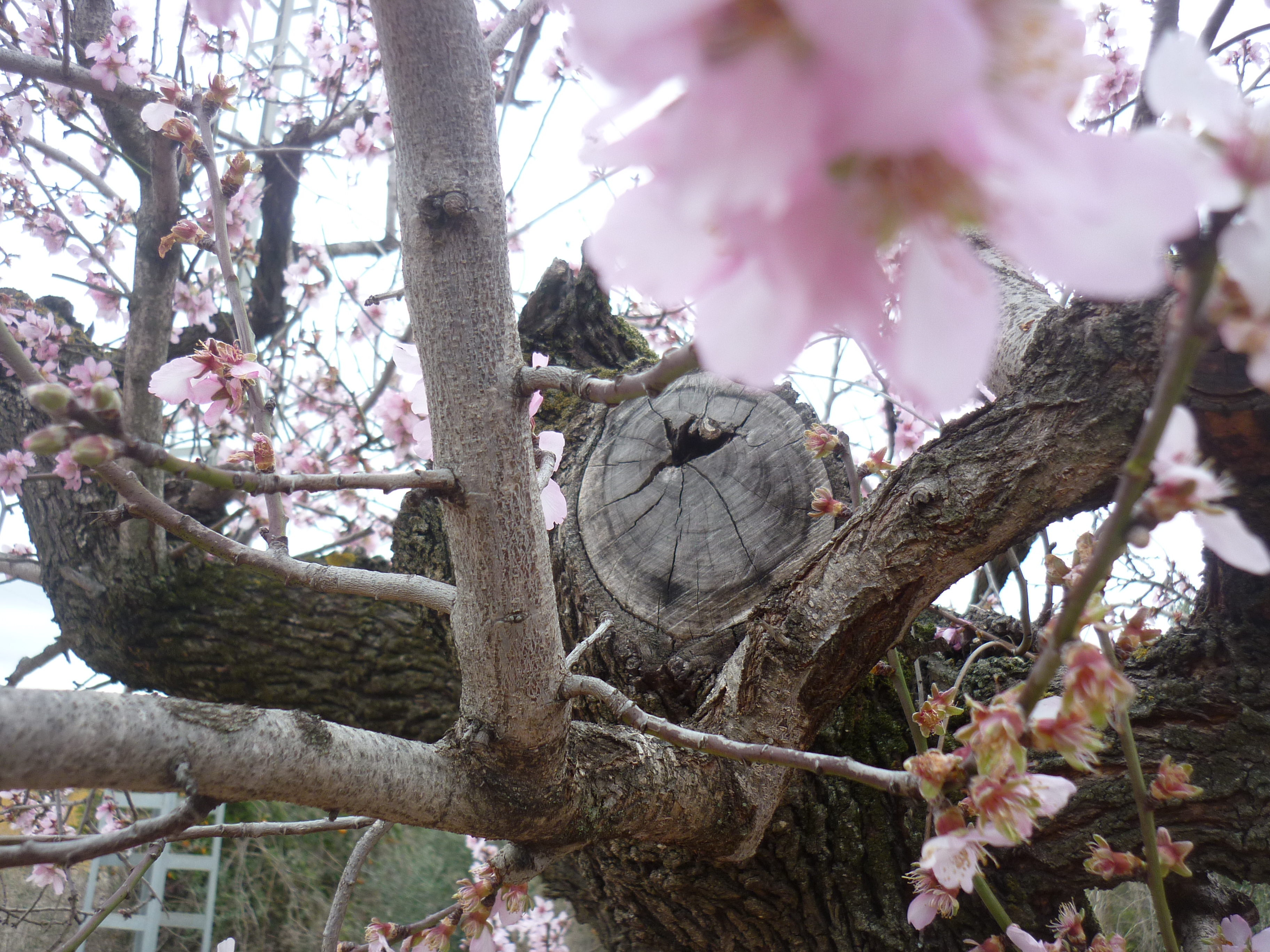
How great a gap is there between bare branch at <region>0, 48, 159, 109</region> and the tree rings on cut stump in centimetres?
117

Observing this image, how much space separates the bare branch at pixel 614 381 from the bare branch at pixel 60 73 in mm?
1281

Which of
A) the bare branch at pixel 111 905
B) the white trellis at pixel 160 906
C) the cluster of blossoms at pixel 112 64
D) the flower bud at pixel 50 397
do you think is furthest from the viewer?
the white trellis at pixel 160 906

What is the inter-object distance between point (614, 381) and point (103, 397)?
12.8 inches

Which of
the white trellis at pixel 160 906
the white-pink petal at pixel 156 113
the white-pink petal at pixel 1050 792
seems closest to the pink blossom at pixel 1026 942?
the white-pink petal at pixel 1050 792

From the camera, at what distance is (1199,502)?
1.02 feet

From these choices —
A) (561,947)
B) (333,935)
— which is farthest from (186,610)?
(561,947)

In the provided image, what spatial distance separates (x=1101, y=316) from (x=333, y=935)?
1.17 m

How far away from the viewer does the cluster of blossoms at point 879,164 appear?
16 cm

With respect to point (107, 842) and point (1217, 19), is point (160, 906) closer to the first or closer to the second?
point (107, 842)

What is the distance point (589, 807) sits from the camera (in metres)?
0.78

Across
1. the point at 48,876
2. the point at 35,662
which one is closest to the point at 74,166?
the point at 35,662

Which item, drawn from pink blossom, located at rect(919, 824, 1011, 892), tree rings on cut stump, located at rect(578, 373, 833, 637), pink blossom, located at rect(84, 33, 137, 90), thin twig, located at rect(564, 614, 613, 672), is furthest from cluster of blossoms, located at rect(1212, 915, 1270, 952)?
pink blossom, located at rect(84, 33, 137, 90)

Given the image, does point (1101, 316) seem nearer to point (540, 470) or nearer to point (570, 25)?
point (540, 470)

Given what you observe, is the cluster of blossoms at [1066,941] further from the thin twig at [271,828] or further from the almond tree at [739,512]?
the thin twig at [271,828]
